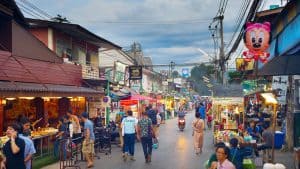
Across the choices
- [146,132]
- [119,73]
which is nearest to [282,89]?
[146,132]

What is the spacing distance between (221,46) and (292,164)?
94.7 feet

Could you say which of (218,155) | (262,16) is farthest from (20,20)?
(218,155)

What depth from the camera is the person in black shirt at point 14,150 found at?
9.50m

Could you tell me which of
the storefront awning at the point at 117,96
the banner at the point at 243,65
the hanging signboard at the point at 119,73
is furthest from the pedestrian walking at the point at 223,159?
the hanging signboard at the point at 119,73

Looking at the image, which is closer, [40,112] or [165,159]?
[165,159]

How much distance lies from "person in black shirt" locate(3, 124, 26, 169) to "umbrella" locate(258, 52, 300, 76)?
22.7ft

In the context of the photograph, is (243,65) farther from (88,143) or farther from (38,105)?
(88,143)

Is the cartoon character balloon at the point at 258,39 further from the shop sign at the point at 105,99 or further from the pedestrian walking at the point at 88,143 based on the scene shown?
the shop sign at the point at 105,99

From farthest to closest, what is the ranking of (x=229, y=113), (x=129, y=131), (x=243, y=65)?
(x=243, y=65) → (x=229, y=113) → (x=129, y=131)

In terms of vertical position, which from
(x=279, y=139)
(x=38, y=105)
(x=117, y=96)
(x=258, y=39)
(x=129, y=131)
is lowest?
(x=279, y=139)

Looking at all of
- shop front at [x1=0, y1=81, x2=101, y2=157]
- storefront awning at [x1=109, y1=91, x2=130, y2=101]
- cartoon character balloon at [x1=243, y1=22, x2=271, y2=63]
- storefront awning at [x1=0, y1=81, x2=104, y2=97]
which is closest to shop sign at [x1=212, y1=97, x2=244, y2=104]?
shop front at [x1=0, y1=81, x2=101, y2=157]

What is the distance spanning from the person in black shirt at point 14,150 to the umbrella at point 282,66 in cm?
692

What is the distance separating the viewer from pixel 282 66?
12.9m

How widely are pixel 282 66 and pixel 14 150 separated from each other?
7.56 metres
